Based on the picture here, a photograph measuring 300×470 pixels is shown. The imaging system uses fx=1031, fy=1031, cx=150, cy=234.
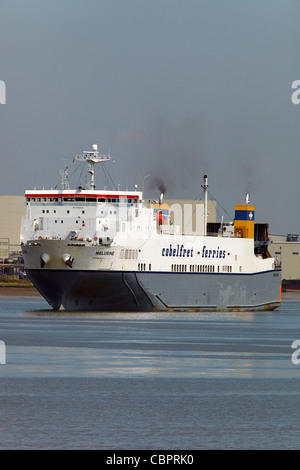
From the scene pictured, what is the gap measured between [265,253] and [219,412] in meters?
61.8

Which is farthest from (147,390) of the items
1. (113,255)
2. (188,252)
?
(188,252)

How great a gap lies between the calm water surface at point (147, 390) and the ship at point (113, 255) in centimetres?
1158

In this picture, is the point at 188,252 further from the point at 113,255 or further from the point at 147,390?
the point at 147,390

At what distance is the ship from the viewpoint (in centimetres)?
6675

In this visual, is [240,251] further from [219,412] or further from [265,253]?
[219,412]

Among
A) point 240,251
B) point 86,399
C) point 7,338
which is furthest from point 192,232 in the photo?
point 86,399

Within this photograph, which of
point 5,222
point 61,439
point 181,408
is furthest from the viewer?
point 5,222

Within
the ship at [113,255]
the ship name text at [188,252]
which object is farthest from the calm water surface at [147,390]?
the ship name text at [188,252]

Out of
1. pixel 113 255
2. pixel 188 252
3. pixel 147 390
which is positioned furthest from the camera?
pixel 188 252

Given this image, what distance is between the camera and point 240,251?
80438 millimetres

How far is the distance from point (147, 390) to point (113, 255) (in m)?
36.3

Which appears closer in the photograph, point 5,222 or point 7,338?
point 7,338

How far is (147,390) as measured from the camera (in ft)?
102

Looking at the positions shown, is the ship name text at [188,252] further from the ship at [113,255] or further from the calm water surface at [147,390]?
the calm water surface at [147,390]
